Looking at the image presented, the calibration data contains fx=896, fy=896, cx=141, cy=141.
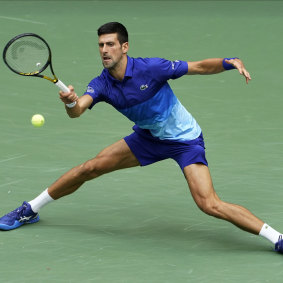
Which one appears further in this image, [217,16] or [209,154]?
[217,16]

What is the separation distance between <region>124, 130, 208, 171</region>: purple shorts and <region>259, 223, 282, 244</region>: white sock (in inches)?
28.7

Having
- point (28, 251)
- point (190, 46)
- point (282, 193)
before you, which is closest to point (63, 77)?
point (190, 46)

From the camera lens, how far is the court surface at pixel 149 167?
22.0 feet

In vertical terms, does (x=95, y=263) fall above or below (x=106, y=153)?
below

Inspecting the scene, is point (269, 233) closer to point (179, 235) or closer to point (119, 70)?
point (179, 235)

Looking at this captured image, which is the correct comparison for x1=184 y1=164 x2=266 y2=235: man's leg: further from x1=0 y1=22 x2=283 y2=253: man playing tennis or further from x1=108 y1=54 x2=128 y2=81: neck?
x1=108 y1=54 x2=128 y2=81: neck

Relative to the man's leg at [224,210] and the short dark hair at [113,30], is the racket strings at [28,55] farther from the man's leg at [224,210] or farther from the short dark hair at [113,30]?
the man's leg at [224,210]

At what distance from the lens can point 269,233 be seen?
679 cm

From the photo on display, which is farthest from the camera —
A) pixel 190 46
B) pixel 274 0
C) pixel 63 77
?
pixel 274 0

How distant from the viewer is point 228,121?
10.6 m

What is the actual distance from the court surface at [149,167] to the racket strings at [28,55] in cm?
140

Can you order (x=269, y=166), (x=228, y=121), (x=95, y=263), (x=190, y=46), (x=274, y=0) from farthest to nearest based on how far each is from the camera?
(x=274, y=0), (x=190, y=46), (x=228, y=121), (x=269, y=166), (x=95, y=263)

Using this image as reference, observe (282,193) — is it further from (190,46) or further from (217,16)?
(217,16)

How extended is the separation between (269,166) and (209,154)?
70 cm
